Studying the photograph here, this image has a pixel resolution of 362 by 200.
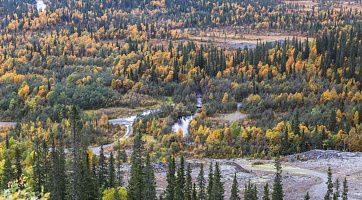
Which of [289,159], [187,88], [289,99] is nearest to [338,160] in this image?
[289,159]

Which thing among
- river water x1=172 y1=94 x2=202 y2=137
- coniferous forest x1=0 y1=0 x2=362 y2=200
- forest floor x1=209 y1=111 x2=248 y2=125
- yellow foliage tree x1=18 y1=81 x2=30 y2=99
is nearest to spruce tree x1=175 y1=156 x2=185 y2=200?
coniferous forest x1=0 y1=0 x2=362 y2=200

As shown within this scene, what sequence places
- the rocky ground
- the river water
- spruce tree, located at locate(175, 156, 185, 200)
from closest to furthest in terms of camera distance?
spruce tree, located at locate(175, 156, 185, 200) → the rocky ground → the river water

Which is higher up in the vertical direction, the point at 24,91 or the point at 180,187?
the point at 180,187

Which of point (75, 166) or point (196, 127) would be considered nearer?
point (75, 166)

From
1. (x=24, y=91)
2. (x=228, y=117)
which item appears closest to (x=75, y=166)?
(x=228, y=117)

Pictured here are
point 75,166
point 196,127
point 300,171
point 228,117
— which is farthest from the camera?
point 228,117

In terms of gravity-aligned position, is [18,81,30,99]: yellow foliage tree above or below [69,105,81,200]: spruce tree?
below

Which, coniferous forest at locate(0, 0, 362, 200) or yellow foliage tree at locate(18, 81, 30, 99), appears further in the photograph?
yellow foliage tree at locate(18, 81, 30, 99)

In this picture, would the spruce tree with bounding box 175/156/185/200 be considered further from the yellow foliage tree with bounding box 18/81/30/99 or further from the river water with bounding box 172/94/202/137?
the yellow foliage tree with bounding box 18/81/30/99

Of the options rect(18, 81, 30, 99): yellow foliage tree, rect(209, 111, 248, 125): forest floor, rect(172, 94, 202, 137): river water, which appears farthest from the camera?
rect(18, 81, 30, 99): yellow foliage tree

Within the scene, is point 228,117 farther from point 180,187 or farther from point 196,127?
point 180,187
